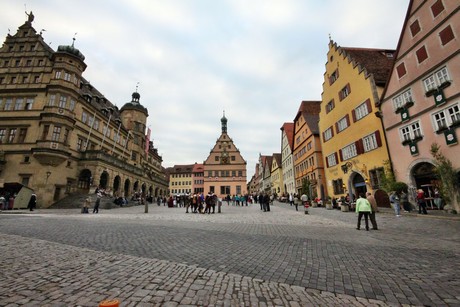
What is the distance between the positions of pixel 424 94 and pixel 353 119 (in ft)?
24.8

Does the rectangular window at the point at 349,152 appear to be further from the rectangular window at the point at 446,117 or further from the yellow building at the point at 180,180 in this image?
the yellow building at the point at 180,180

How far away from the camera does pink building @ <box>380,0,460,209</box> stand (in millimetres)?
14117

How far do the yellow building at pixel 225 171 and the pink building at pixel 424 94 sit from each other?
3979cm

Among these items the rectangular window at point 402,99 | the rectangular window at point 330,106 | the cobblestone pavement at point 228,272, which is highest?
the rectangular window at point 330,106

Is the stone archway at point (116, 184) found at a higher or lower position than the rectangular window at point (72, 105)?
lower

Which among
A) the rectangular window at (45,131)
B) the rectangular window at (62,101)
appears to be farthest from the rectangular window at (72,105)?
the rectangular window at (45,131)

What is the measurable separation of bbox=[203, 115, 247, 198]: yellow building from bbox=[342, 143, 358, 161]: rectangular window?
32305 mm

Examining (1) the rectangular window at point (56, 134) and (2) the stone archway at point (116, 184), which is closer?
(1) the rectangular window at point (56, 134)

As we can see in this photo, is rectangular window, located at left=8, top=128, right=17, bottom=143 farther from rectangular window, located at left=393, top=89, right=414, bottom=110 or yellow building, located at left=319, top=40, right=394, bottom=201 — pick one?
rectangular window, located at left=393, top=89, right=414, bottom=110

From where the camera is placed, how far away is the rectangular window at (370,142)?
2068 centimetres

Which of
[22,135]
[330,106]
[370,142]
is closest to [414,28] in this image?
[370,142]

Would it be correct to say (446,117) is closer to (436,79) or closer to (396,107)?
(436,79)

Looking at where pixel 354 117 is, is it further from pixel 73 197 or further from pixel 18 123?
pixel 18 123

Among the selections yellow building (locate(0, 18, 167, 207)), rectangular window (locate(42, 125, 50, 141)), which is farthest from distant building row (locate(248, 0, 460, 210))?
rectangular window (locate(42, 125, 50, 141))
